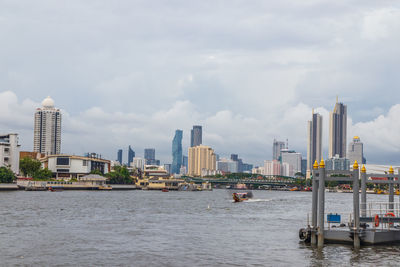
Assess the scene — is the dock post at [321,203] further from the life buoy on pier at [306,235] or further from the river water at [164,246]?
the life buoy on pier at [306,235]

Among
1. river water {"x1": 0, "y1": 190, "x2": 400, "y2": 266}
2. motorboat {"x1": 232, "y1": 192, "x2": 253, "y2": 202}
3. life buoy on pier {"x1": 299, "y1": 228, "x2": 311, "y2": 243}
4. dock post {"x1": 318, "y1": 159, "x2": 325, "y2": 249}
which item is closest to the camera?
river water {"x1": 0, "y1": 190, "x2": 400, "y2": 266}

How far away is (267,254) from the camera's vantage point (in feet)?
157

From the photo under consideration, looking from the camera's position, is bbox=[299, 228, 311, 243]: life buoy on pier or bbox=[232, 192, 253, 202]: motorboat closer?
bbox=[299, 228, 311, 243]: life buoy on pier

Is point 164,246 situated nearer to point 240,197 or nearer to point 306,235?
point 306,235

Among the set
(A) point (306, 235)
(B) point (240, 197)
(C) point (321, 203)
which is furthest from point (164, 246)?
(B) point (240, 197)

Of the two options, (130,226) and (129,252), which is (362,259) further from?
(130,226)

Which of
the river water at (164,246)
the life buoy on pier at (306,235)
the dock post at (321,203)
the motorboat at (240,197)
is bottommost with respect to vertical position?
the motorboat at (240,197)

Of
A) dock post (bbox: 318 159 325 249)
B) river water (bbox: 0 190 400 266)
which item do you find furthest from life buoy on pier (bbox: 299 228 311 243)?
dock post (bbox: 318 159 325 249)

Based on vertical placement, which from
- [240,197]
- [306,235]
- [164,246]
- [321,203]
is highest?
[321,203]

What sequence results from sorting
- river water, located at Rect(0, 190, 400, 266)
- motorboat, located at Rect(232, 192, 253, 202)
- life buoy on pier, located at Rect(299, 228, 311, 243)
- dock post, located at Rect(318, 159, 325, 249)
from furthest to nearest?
motorboat, located at Rect(232, 192, 253, 202)
life buoy on pier, located at Rect(299, 228, 311, 243)
dock post, located at Rect(318, 159, 325, 249)
river water, located at Rect(0, 190, 400, 266)

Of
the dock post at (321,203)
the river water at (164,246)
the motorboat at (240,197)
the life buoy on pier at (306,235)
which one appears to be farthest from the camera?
the motorboat at (240,197)

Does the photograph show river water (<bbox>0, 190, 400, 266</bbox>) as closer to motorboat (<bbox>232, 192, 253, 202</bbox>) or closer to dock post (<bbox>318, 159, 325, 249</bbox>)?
dock post (<bbox>318, 159, 325, 249</bbox>)

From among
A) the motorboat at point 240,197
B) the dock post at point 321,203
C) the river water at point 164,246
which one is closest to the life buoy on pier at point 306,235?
the river water at point 164,246

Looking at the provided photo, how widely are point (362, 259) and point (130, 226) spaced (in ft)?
111
